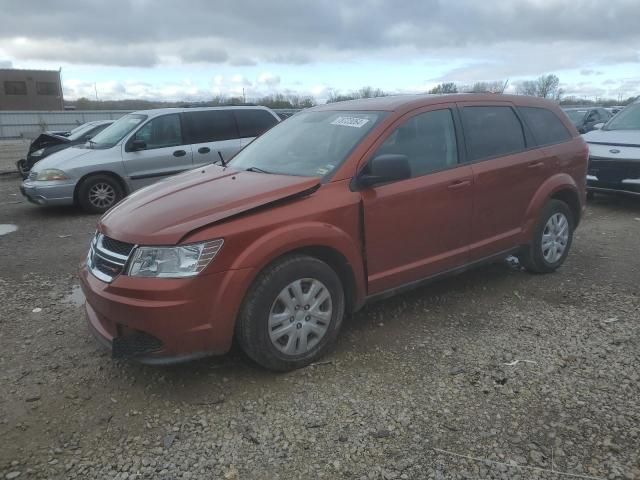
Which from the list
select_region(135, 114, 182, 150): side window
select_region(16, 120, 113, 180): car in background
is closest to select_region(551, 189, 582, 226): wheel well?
select_region(135, 114, 182, 150): side window

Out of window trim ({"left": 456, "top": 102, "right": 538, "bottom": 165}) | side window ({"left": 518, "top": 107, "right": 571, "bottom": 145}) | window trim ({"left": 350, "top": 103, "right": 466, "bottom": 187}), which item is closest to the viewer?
window trim ({"left": 350, "top": 103, "right": 466, "bottom": 187})

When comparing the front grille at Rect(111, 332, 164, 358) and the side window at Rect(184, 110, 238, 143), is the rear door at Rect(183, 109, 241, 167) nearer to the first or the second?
the side window at Rect(184, 110, 238, 143)

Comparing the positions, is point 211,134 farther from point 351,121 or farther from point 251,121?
point 351,121

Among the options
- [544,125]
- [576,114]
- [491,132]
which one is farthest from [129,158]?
[576,114]

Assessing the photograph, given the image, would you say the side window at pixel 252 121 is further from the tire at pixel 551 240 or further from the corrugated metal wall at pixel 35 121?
the corrugated metal wall at pixel 35 121

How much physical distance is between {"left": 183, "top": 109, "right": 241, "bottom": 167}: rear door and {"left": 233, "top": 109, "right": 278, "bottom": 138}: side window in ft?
0.41

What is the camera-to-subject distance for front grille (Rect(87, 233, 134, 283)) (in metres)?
3.09

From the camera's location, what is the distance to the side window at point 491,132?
4340 millimetres

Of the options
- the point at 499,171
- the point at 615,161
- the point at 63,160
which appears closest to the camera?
the point at 499,171

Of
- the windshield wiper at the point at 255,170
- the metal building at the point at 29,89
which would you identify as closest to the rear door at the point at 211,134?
the windshield wiper at the point at 255,170

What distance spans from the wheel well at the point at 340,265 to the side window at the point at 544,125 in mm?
2572

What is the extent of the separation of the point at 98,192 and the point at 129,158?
0.77 m

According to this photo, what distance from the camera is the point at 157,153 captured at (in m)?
8.67

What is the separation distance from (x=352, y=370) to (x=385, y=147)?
1602 millimetres
